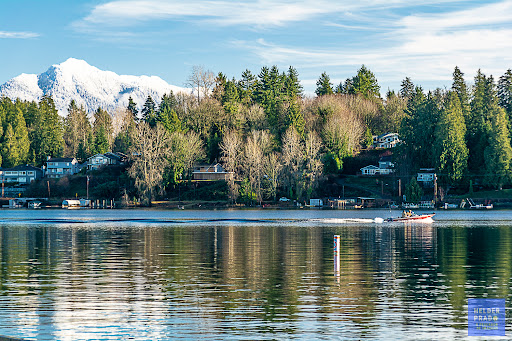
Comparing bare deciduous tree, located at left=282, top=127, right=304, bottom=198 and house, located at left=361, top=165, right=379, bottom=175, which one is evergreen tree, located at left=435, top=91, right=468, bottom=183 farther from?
bare deciduous tree, located at left=282, top=127, right=304, bottom=198

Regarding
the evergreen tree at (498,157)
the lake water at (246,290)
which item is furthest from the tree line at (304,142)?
the lake water at (246,290)

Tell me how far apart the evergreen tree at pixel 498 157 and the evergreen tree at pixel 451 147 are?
219 inches

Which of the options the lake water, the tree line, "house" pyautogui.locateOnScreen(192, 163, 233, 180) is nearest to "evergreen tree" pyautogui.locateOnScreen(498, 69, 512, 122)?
the tree line

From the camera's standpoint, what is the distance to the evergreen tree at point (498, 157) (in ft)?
519

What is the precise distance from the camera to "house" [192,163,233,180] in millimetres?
183500

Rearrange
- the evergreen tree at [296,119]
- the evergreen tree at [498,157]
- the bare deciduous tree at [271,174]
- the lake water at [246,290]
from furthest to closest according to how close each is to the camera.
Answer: the evergreen tree at [296,119]
the bare deciduous tree at [271,174]
the evergreen tree at [498,157]
the lake water at [246,290]

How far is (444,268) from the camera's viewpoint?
136 ft

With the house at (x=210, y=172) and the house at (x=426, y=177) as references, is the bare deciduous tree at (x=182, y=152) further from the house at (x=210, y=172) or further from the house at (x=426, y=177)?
the house at (x=426, y=177)

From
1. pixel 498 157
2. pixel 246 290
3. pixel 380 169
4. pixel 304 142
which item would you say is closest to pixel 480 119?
pixel 498 157

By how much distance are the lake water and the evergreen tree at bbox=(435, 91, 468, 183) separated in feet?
337

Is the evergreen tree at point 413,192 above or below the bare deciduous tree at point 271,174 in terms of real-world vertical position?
below

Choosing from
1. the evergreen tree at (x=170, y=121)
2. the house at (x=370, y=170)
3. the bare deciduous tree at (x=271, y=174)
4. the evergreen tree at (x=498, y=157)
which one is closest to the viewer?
the evergreen tree at (x=498, y=157)

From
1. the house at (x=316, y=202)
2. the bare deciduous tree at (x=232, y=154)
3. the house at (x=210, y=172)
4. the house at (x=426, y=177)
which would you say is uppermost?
the bare deciduous tree at (x=232, y=154)

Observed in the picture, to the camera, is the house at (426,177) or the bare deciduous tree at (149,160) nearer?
the house at (426,177)
